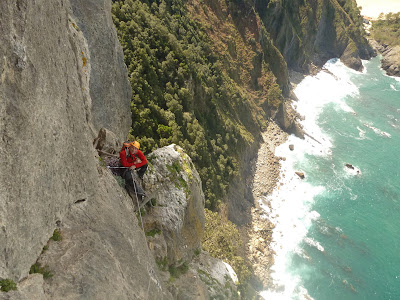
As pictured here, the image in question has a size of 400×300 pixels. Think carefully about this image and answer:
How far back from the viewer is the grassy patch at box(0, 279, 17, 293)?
237 inches

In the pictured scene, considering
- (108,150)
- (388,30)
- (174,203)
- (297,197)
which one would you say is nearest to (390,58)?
(388,30)

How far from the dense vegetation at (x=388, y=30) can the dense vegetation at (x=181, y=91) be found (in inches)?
3622

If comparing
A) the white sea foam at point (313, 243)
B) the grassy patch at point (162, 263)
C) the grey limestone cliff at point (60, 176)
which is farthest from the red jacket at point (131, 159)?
the white sea foam at point (313, 243)

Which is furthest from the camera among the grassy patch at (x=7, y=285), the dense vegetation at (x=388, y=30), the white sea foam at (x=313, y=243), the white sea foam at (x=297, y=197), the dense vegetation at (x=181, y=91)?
the dense vegetation at (x=388, y=30)

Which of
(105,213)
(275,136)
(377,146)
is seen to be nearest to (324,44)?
(377,146)

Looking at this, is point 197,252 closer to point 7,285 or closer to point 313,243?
point 7,285

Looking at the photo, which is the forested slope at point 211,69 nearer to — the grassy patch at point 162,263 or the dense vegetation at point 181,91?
the dense vegetation at point 181,91

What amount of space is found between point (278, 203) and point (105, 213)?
37.3 metres

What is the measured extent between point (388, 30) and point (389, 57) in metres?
23.6

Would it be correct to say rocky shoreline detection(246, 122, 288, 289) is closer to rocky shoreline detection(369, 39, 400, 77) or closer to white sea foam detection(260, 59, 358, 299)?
white sea foam detection(260, 59, 358, 299)

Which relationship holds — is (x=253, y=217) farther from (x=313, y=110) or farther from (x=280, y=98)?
(x=313, y=110)

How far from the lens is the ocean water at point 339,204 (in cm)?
3641

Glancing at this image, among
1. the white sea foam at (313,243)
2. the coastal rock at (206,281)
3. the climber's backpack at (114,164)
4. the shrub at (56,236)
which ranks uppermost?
the shrub at (56,236)

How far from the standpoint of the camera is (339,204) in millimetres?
45469
